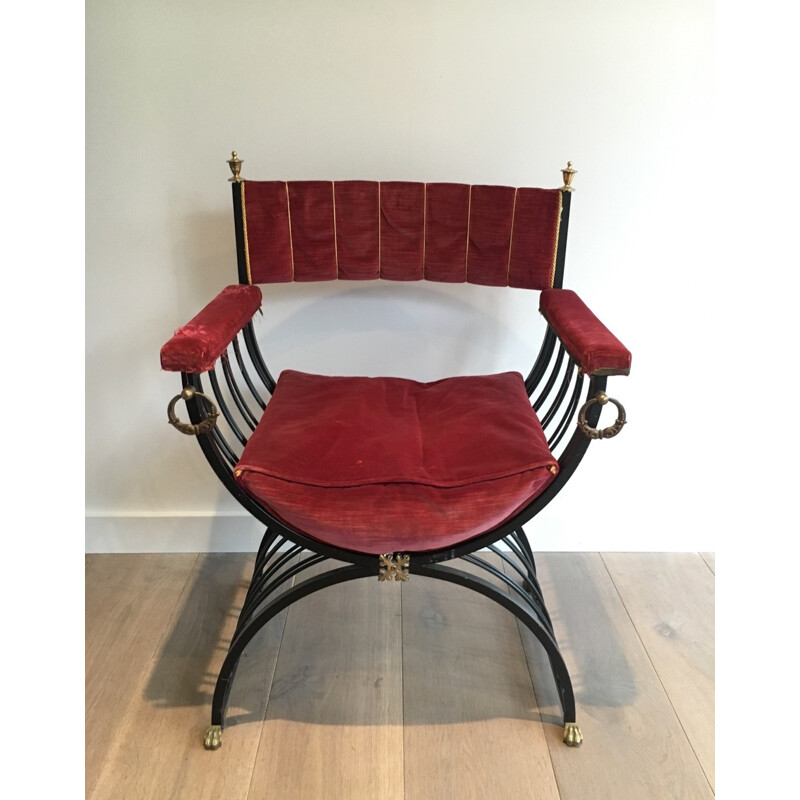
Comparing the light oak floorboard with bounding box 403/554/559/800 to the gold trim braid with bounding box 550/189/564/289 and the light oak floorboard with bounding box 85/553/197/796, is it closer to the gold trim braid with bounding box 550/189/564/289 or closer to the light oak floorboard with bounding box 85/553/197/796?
the light oak floorboard with bounding box 85/553/197/796

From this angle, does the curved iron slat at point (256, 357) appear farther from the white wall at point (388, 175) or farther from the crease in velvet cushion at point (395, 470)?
the crease in velvet cushion at point (395, 470)

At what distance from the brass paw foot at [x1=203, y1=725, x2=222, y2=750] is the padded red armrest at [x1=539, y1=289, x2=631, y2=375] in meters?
0.97

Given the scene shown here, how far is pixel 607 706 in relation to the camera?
168 cm

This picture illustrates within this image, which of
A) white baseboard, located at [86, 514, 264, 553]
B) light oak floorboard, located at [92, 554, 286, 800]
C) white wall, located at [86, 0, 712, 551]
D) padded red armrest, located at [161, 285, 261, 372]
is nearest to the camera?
padded red armrest, located at [161, 285, 261, 372]

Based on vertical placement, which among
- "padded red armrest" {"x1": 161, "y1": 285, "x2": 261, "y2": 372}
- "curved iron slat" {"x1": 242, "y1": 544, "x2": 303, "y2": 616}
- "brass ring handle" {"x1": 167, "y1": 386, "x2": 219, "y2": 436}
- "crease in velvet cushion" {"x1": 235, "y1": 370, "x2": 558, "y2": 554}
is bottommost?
"curved iron slat" {"x1": 242, "y1": 544, "x2": 303, "y2": 616}

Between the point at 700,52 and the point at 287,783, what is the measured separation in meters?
1.76

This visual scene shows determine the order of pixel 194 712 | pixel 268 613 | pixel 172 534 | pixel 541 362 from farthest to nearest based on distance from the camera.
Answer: pixel 172 534 < pixel 541 362 < pixel 194 712 < pixel 268 613

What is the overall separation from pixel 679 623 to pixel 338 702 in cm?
82

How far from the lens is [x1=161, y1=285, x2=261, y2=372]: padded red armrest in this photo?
135cm

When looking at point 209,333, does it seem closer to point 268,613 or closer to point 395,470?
point 395,470

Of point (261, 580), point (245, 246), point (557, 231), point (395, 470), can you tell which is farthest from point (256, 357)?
point (557, 231)

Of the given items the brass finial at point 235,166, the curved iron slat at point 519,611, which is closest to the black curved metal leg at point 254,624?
the curved iron slat at point 519,611

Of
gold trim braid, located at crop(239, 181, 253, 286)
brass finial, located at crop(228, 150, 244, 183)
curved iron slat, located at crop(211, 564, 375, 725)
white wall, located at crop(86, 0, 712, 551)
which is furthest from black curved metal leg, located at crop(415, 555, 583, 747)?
brass finial, located at crop(228, 150, 244, 183)

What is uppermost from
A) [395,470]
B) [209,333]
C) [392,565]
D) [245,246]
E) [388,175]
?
[388,175]
